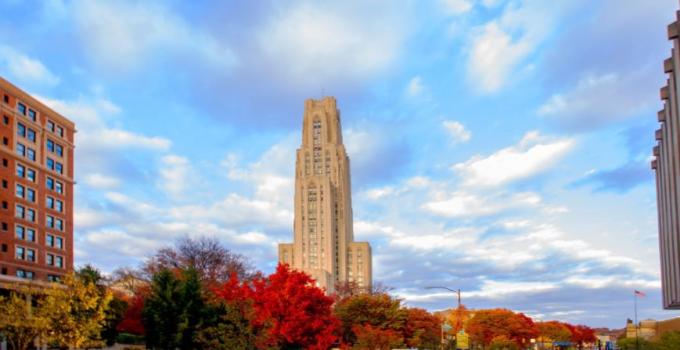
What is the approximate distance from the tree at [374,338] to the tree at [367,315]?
2.37 m

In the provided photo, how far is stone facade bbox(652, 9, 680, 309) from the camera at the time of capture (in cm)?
3100

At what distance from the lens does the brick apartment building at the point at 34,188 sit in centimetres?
7431

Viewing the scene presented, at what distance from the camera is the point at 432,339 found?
9681 centimetres

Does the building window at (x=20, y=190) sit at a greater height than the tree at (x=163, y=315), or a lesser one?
greater

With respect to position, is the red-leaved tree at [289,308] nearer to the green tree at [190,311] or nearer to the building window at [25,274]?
the green tree at [190,311]

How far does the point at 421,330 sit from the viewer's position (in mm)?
85500

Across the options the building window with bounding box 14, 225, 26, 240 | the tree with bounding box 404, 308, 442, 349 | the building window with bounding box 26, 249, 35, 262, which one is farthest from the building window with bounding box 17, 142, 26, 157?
the tree with bounding box 404, 308, 442, 349

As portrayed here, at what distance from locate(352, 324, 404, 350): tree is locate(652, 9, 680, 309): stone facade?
28.6 metres

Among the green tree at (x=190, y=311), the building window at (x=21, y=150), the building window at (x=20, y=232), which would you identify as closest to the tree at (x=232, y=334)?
the green tree at (x=190, y=311)

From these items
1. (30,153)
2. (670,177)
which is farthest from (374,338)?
(30,153)

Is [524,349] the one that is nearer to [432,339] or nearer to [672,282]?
[432,339]

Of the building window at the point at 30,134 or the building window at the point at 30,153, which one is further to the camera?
the building window at the point at 30,134

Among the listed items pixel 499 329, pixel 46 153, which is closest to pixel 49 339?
pixel 46 153

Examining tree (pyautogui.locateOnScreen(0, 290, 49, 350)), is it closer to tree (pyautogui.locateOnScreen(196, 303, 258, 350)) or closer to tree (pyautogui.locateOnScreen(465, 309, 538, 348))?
tree (pyautogui.locateOnScreen(196, 303, 258, 350))
